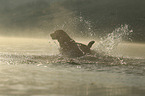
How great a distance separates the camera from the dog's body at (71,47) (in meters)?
20.1

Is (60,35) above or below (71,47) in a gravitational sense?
above

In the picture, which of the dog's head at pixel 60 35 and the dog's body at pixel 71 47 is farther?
the dog's head at pixel 60 35

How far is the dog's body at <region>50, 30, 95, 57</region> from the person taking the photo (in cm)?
2011

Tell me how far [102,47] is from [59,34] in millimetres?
5646

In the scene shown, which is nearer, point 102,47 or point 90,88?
point 90,88

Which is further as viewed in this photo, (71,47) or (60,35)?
(60,35)

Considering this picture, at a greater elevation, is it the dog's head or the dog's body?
the dog's head

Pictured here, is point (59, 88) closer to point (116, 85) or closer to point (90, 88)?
point (90, 88)

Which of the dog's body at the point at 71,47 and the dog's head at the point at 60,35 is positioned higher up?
the dog's head at the point at 60,35

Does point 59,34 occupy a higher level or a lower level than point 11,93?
higher

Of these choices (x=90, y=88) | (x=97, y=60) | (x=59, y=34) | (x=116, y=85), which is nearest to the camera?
(x=90, y=88)

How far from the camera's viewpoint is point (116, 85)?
990 cm

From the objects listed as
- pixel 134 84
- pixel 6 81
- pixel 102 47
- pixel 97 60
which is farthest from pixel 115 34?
pixel 6 81

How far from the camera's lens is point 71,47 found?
20.4 m
